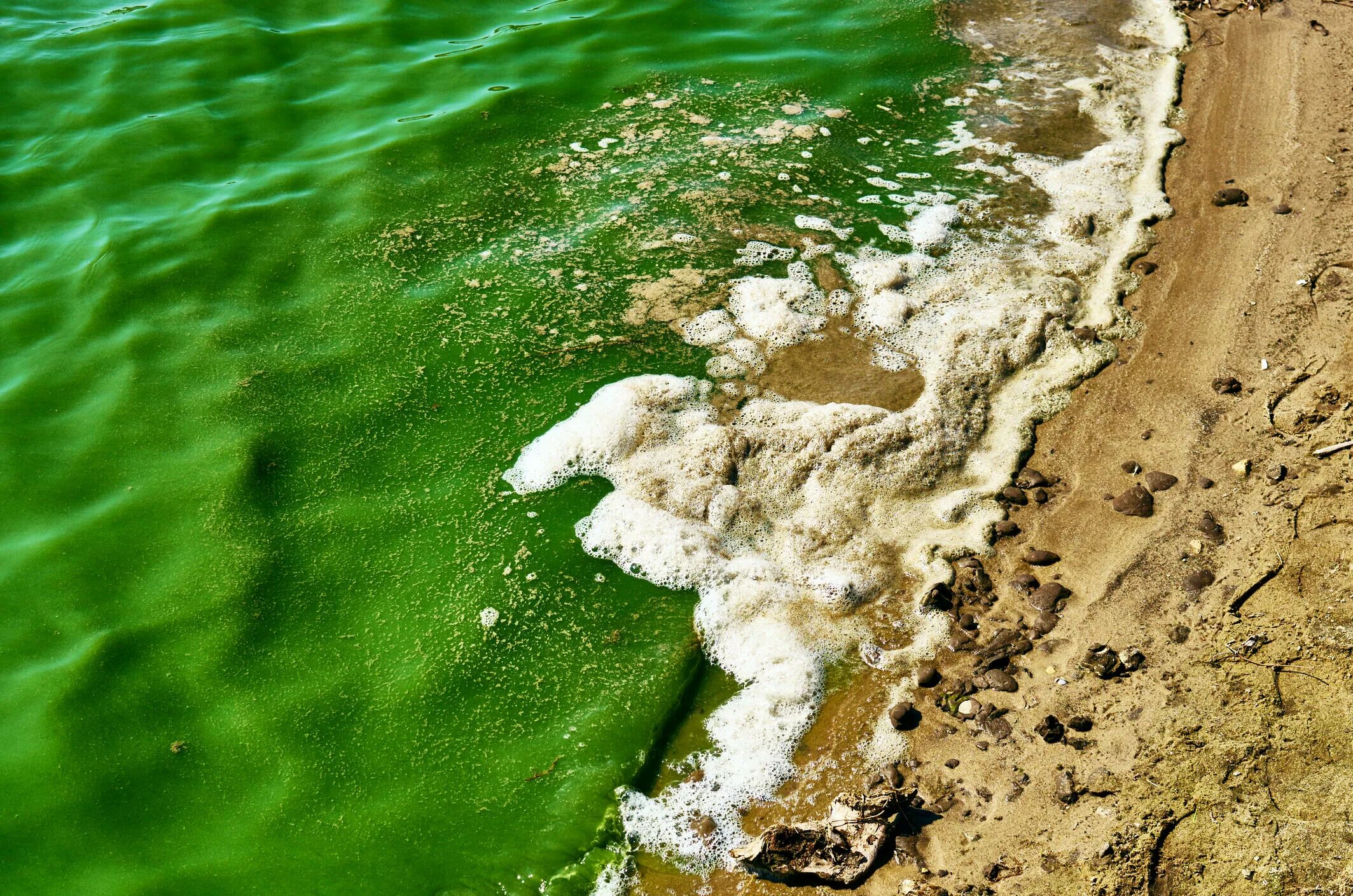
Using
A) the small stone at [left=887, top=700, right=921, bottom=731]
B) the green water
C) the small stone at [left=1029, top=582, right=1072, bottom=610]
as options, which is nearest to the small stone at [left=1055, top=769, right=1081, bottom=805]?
the small stone at [left=887, top=700, right=921, bottom=731]

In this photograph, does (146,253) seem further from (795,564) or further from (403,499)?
(795,564)

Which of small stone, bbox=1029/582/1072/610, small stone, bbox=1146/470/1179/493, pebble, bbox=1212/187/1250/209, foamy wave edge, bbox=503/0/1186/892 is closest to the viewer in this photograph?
foamy wave edge, bbox=503/0/1186/892

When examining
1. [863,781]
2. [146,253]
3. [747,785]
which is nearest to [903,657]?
[863,781]

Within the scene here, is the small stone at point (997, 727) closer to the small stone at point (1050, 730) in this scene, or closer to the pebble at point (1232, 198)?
the small stone at point (1050, 730)

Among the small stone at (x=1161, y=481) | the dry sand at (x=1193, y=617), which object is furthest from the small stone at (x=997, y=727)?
the small stone at (x=1161, y=481)

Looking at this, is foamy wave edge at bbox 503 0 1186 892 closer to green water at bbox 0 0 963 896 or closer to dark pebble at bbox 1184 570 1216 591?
green water at bbox 0 0 963 896
